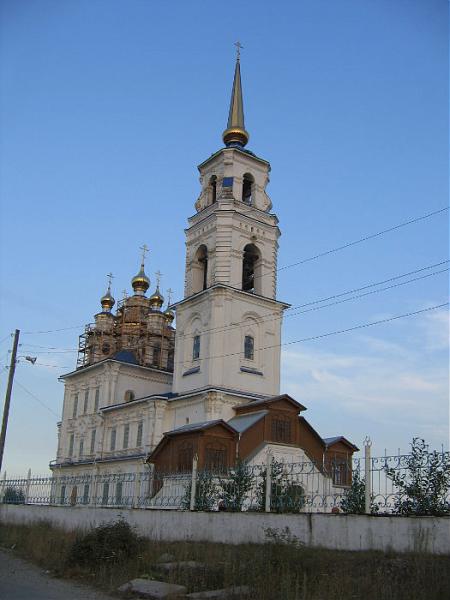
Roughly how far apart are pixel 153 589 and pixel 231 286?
25.6 metres

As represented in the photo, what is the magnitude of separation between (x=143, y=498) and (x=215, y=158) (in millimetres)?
25338

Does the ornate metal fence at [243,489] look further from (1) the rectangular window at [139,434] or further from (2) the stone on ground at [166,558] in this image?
(1) the rectangular window at [139,434]

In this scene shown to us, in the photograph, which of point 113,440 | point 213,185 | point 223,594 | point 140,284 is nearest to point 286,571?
point 223,594

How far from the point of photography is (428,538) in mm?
9906

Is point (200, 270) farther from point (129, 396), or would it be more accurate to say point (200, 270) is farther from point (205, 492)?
point (205, 492)

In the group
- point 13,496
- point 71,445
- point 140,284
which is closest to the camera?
point 13,496

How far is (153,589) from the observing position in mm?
9312

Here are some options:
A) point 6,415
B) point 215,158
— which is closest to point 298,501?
point 6,415

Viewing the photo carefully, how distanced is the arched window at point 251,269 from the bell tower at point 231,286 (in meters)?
0.06

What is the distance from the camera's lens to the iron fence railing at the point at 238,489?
11.6 metres

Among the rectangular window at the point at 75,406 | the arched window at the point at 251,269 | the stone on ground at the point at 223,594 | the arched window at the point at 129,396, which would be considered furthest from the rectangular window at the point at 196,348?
the stone on ground at the point at 223,594

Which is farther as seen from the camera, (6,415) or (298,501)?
(6,415)

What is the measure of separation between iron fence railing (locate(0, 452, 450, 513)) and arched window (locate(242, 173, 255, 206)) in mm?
21234

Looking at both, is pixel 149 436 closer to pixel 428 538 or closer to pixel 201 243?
pixel 201 243
